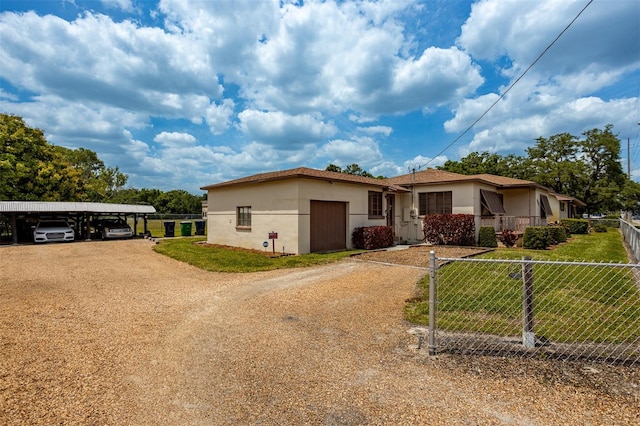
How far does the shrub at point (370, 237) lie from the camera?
1422cm

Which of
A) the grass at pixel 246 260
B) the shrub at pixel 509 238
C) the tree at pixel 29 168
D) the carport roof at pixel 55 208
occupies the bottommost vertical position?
the grass at pixel 246 260

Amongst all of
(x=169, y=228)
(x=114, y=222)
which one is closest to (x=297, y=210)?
(x=169, y=228)

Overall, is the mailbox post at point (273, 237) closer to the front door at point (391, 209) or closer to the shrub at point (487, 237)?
the front door at point (391, 209)

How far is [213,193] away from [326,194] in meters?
7.05

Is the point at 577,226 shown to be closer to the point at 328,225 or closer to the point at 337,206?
the point at 337,206

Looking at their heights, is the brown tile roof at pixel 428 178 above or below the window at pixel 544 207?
above

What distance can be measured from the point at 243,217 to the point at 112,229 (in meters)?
10.7

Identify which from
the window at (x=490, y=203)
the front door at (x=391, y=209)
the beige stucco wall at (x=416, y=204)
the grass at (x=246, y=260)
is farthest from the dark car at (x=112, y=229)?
the window at (x=490, y=203)

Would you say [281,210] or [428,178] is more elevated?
[428,178]

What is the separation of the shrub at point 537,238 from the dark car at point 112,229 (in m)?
22.4

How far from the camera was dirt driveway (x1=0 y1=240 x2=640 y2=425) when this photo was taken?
2791 millimetres

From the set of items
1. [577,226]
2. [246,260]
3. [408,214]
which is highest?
[408,214]

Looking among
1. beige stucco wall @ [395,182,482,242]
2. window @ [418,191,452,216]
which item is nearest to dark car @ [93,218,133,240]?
beige stucco wall @ [395,182,482,242]

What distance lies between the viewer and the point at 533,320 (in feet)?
13.2
